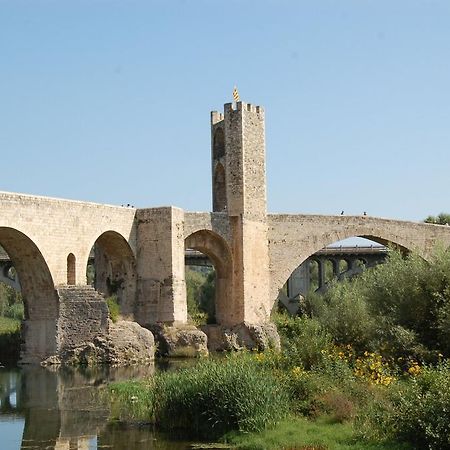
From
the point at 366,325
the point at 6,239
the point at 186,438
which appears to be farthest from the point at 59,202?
the point at 186,438

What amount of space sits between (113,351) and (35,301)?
2592mm

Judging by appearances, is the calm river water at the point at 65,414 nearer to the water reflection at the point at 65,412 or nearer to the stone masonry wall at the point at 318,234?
the water reflection at the point at 65,412

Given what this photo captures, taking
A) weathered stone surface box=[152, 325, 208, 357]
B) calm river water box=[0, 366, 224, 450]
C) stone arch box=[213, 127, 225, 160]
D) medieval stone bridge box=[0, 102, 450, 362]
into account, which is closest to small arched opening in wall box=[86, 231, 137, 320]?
medieval stone bridge box=[0, 102, 450, 362]

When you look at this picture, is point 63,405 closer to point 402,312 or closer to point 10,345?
point 402,312

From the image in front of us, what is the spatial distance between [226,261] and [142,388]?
13.8m

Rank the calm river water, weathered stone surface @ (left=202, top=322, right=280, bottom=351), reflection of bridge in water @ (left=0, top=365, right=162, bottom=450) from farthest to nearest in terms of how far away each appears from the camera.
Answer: weathered stone surface @ (left=202, top=322, right=280, bottom=351)
reflection of bridge in water @ (left=0, top=365, right=162, bottom=450)
the calm river water

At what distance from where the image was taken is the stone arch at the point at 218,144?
30.0m

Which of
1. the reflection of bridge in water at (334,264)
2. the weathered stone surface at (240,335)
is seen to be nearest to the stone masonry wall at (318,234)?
the weathered stone surface at (240,335)

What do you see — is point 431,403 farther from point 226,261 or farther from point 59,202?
point 226,261

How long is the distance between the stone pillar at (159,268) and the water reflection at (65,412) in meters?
4.71

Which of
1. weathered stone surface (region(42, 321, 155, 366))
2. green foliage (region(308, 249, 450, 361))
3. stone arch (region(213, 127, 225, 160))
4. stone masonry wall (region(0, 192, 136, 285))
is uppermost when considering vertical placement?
stone arch (region(213, 127, 225, 160))

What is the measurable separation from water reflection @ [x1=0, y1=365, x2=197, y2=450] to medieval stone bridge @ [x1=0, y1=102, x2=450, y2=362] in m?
2.19

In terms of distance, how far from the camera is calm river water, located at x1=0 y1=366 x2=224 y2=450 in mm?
12510

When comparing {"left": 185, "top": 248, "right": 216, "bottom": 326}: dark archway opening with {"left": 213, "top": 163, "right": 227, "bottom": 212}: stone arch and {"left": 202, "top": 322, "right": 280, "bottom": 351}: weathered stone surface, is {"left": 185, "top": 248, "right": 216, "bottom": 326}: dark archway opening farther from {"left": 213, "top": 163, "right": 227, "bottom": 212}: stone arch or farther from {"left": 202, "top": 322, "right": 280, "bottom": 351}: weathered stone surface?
{"left": 202, "top": 322, "right": 280, "bottom": 351}: weathered stone surface
